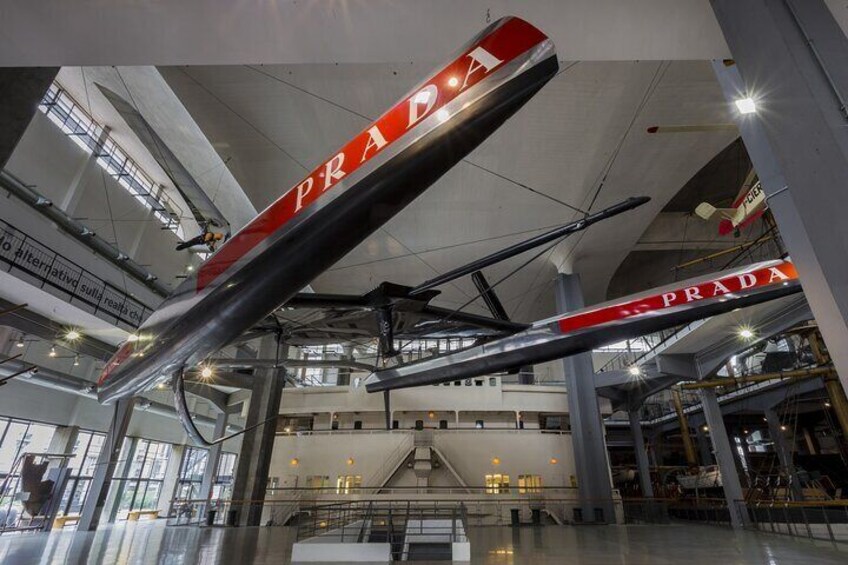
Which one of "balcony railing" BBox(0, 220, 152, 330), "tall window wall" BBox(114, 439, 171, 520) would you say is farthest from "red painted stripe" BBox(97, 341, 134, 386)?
"tall window wall" BBox(114, 439, 171, 520)

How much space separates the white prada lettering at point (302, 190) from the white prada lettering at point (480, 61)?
52.7 inches

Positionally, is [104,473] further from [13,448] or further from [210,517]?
[13,448]

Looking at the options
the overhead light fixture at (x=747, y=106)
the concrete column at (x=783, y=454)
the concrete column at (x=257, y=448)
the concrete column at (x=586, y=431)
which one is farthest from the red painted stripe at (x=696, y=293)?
the concrete column at (x=783, y=454)

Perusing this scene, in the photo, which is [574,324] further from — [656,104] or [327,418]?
[327,418]

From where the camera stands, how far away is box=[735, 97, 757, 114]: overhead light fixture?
3091 millimetres

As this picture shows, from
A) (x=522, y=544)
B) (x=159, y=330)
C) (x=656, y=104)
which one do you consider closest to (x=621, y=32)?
(x=159, y=330)

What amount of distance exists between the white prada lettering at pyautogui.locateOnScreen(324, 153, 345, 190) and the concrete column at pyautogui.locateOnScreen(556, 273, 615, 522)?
16.0 meters

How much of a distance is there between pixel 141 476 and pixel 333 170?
29050mm

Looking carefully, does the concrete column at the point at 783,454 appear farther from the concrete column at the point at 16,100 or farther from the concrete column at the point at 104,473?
the concrete column at the point at 104,473

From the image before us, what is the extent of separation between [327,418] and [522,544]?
1796cm

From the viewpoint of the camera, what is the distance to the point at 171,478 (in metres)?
26.2

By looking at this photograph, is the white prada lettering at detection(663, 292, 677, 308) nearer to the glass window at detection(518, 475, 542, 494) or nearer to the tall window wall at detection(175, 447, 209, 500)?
the glass window at detection(518, 475, 542, 494)

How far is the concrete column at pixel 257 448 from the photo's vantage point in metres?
18.5

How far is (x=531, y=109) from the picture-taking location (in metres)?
11.0
